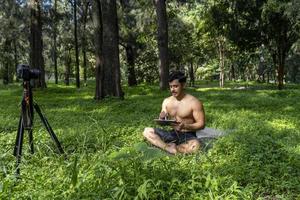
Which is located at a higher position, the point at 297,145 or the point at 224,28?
the point at 224,28

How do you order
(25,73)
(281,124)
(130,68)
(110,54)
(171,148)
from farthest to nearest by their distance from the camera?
(130,68)
(110,54)
(281,124)
(171,148)
(25,73)

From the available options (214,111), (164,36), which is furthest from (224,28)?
(214,111)

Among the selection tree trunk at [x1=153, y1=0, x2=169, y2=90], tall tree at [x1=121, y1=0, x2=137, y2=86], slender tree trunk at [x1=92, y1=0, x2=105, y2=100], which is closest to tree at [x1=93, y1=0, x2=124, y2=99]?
slender tree trunk at [x1=92, y1=0, x2=105, y2=100]

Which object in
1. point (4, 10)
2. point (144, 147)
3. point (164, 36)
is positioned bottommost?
point (144, 147)

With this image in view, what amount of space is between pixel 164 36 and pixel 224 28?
9.46 metres

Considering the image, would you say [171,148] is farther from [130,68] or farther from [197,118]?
[130,68]

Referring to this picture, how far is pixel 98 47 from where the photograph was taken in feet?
67.3

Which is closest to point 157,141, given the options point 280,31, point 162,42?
point 162,42

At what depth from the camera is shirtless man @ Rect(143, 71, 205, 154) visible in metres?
8.62

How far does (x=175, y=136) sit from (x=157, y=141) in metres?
0.35

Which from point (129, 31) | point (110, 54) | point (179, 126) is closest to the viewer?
point (179, 126)

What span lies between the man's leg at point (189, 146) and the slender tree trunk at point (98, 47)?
1174 cm

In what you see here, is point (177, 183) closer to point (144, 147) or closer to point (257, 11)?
point (144, 147)

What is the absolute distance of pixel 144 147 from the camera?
496 cm
